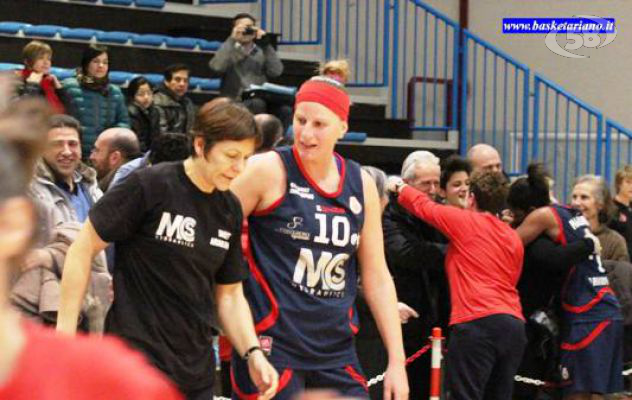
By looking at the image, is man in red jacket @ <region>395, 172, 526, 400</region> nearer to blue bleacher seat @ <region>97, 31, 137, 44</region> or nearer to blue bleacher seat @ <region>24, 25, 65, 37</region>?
blue bleacher seat @ <region>24, 25, 65, 37</region>

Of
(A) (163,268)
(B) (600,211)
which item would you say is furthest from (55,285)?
(B) (600,211)

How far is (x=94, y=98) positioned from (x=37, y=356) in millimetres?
7907

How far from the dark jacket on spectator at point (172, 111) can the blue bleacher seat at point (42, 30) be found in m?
1.75

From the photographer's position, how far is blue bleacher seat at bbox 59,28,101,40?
11.2m

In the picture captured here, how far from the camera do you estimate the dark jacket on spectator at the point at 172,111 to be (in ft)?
31.4

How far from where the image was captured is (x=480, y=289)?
664 cm

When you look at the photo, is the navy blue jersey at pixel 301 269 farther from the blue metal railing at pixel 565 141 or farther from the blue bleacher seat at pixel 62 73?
the blue metal railing at pixel 565 141

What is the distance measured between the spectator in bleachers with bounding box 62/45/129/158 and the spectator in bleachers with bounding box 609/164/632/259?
377cm

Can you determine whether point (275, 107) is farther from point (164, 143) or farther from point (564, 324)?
point (164, 143)

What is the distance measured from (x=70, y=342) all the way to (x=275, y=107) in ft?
29.0

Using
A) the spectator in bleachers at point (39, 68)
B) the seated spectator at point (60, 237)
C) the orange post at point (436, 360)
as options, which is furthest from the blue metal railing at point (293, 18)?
the seated spectator at point (60, 237)

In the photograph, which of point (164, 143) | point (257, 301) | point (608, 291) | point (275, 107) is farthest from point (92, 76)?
point (257, 301)

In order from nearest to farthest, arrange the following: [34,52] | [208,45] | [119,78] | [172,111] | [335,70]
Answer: [335,70], [34,52], [172,111], [119,78], [208,45]

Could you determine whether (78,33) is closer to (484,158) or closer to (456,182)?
(484,158)
